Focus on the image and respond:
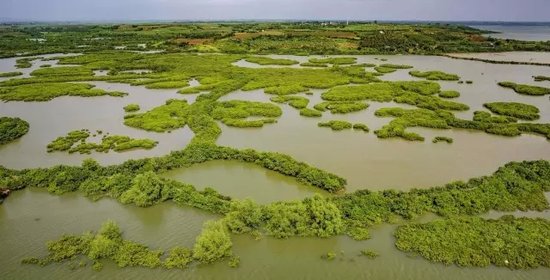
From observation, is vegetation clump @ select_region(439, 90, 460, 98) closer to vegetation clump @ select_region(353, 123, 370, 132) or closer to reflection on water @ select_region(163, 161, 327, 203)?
vegetation clump @ select_region(353, 123, 370, 132)

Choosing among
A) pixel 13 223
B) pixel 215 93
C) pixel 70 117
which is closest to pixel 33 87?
pixel 70 117

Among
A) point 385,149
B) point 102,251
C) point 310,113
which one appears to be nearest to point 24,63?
point 310,113

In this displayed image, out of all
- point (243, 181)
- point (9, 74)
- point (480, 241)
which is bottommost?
point (480, 241)

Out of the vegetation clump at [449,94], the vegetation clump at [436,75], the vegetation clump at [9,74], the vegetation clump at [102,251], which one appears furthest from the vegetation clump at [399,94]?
the vegetation clump at [9,74]

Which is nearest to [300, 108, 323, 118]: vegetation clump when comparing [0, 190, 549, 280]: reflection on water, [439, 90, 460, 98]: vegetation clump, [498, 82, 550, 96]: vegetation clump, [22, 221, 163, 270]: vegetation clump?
[439, 90, 460, 98]: vegetation clump

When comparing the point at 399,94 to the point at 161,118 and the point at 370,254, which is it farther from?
the point at 370,254

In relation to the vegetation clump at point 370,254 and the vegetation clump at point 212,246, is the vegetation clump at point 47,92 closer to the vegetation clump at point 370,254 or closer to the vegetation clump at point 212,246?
the vegetation clump at point 212,246
